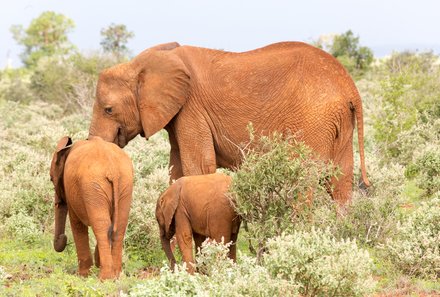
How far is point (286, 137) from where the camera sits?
1051cm

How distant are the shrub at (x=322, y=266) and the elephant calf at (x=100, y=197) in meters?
2.12

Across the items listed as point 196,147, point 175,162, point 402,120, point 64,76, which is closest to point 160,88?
point 196,147

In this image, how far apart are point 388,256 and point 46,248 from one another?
4.37 m

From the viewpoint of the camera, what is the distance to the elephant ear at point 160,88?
35.4ft

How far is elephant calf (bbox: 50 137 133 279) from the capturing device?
913 centimetres

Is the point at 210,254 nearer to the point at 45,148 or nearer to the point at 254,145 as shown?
the point at 254,145

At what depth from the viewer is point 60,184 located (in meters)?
9.95

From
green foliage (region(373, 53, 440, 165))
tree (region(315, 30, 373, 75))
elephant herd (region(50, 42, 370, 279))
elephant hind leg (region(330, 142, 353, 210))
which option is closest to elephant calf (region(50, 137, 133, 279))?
elephant herd (region(50, 42, 370, 279))

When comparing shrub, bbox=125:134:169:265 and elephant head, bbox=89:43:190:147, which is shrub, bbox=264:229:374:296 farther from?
elephant head, bbox=89:43:190:147

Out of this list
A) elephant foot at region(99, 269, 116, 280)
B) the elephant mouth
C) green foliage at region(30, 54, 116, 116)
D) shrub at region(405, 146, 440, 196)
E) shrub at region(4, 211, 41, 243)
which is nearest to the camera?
elephant foot at region(99, 269, 116, 280)

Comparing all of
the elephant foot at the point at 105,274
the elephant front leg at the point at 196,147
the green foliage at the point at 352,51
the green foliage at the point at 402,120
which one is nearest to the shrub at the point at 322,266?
the elephant foot at the point at 105,274

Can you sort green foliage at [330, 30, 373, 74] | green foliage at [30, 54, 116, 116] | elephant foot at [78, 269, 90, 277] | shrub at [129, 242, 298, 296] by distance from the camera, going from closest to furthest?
1. shrub at [129, 242, 298, 296]
2. elephant foot at [78, 269, 90, 277]
3. green foliage at [30, 54, 116, 116]
4. green foliage at [330, 30, 373, 74]

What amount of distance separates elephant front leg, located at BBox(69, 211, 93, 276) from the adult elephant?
152 centimetres

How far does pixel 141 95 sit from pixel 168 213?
211cm
